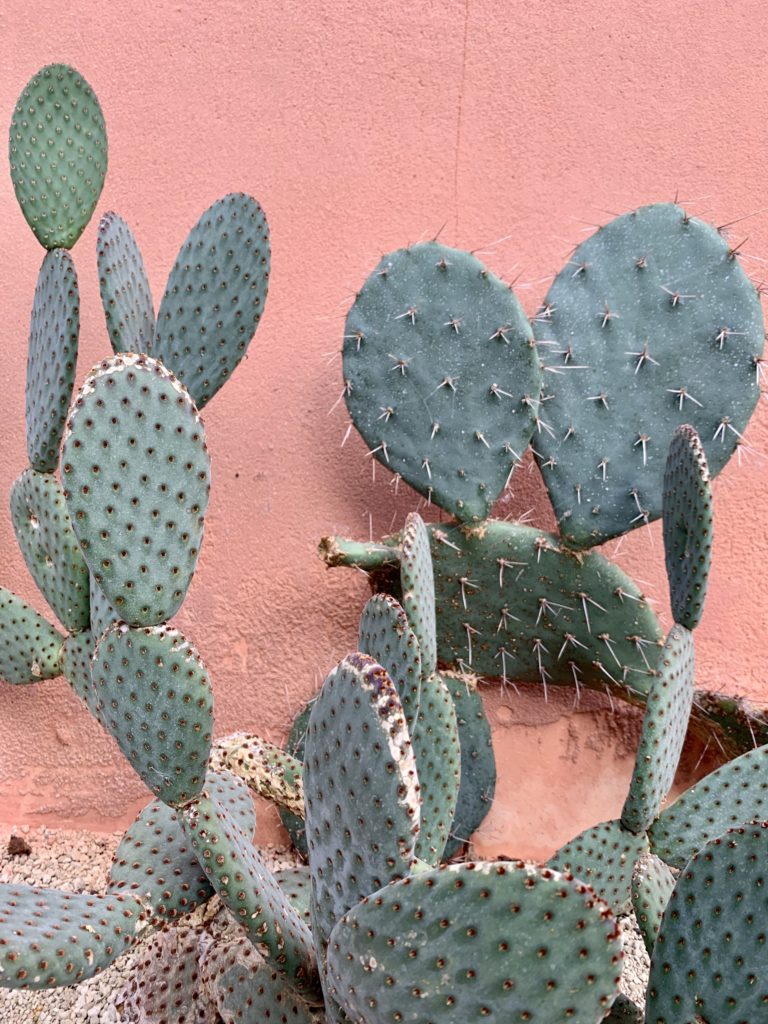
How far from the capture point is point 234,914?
139 centimetres

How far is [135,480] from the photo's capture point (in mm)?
1375

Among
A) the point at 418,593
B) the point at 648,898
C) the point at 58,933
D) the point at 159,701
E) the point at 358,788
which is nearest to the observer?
the point at 358,788

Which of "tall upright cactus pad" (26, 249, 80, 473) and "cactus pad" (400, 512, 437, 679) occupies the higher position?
"tall upright cactus pad" (26, 249, 80, 473)

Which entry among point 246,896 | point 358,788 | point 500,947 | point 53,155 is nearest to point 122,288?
point 53,155

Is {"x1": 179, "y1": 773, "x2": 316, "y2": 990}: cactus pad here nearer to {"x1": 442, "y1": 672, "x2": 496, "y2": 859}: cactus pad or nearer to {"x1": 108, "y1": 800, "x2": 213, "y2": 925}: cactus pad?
{"x1": 108, "y1": 800, "x2": 213, "y2": 925}: cactus pad

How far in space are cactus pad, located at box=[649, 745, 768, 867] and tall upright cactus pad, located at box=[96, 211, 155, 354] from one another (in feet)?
4.67

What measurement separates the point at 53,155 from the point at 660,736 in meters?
1.73

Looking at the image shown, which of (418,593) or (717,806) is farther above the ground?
(418,593)

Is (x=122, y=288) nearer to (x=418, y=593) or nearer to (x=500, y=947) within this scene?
(x=418, y=593)

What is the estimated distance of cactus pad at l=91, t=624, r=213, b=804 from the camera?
4.56 ft

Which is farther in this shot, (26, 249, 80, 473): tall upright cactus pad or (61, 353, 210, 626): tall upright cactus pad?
(26, 249, 80, 473): tall upright cactus pad

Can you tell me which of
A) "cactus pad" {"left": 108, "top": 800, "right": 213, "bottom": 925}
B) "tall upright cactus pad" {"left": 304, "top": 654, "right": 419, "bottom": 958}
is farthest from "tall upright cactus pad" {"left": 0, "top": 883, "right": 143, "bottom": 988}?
"tall upright cactus pad" {"left": 304, "top": 654, "right": 419, "bottom": 958}

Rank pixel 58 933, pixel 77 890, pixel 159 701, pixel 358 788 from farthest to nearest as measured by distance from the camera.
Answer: pixel 77 890 < pixel 159 701 < pixel 58 933 < pixel 358 788

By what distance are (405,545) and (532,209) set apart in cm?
133
